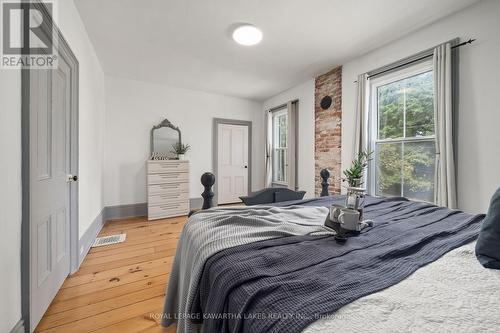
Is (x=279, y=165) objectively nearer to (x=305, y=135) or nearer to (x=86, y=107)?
(x=305, y=135)

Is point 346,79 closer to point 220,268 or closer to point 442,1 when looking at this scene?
point 442,1

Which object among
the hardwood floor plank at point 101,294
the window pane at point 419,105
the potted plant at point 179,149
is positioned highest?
the window pane at point 419,105

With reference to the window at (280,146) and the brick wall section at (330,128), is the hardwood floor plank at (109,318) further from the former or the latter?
the window at (280,146)

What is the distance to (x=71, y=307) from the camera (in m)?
1.53

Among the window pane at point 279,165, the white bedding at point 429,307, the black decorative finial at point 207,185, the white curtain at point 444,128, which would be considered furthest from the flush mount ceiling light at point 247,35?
the window pane at point 279,165

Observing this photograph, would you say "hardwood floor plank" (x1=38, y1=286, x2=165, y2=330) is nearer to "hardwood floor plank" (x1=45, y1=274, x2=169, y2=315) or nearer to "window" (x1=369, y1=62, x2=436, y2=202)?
"hardwood floor plank" (x1=45, y1=274, x2=169, y2=315)

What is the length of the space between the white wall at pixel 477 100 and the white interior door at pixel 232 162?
361 cm

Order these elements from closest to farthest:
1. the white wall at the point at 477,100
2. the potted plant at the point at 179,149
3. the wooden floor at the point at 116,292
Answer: the wooden floor at the point at 116,292
the white wall at the point at 477,100
the potted plant at the point at 179,149

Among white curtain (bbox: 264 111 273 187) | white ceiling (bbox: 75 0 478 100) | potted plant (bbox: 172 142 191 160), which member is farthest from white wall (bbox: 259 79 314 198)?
potted plant (bbox: 172 142 191 160)

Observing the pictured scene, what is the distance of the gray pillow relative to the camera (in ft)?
2.24

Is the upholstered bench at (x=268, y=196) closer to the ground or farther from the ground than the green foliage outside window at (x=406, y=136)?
closer to the ground

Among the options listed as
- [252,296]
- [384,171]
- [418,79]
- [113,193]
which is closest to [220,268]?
[252,296]

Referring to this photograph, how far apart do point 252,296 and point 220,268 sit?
183mm

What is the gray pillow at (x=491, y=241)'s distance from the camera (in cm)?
68
